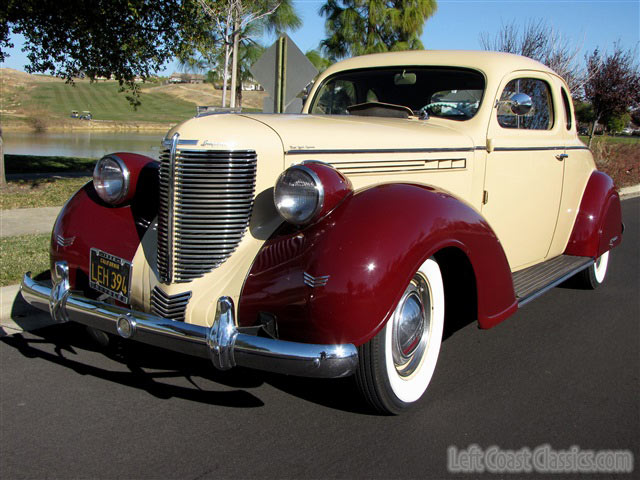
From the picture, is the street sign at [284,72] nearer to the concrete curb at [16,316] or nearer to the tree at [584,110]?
the concrete curb at [16,316]

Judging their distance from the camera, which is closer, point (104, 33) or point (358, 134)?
point (358, 134)

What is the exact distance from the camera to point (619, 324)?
4.57 m

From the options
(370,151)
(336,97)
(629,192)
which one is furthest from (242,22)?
(370,151)

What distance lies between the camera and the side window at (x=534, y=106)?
4.15m

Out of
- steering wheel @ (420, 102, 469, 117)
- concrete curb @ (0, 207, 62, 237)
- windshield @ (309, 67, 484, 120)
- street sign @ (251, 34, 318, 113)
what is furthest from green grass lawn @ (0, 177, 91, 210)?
steering wheel @ (420, 102, 469, 117)

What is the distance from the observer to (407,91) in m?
4.32

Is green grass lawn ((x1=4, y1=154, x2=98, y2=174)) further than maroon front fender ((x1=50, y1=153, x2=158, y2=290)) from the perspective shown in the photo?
Yes

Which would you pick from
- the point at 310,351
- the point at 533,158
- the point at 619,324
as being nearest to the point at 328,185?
the point at 310,351

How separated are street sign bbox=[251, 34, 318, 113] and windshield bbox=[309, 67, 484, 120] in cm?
217

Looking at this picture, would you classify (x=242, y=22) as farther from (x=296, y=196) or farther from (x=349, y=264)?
(x=349, y=264)

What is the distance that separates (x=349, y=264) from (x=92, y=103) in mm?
48933

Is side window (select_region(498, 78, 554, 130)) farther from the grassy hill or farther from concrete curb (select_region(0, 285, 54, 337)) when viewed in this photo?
the grassy hill

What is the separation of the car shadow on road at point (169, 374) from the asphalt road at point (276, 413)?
1 cm

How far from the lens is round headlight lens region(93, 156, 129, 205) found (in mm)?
3338
